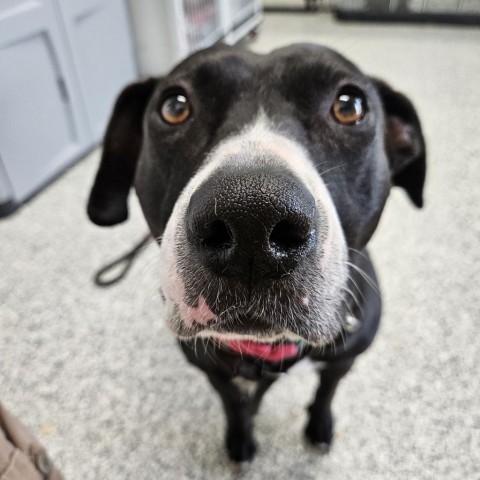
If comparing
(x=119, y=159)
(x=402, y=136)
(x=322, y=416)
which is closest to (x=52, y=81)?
(x=119, y=159)

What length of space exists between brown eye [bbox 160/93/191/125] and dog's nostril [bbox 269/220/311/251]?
0.40m

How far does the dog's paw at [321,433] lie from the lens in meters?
1.17

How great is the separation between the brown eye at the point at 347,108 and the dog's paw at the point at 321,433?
2.44 feet

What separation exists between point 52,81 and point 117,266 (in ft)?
3.16

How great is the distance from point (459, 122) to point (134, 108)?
2155 millimetres

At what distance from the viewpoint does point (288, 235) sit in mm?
579

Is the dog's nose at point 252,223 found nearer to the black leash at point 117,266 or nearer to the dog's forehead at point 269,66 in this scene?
the dog's forehead at point 269,66

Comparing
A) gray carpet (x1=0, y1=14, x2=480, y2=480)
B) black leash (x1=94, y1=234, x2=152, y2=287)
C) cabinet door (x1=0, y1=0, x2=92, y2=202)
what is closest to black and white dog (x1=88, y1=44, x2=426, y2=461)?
gray carpet (x1=0, y1=14, x2=480, y2=480)

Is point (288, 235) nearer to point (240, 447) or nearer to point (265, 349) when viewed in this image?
point (265, 349)

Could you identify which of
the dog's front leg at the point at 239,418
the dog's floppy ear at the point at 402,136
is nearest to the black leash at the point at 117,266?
the dog's front leg at the point at 239,418

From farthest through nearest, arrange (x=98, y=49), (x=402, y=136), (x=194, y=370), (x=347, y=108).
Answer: (x=98, y=49)
(x=194, y=370)
(x=402, y=136)
(x=347, y=108)

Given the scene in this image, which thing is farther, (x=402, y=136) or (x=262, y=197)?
(x=402, y=136)

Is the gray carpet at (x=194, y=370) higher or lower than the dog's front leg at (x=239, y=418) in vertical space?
lower

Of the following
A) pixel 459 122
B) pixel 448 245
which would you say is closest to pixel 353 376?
pixel 448 245
